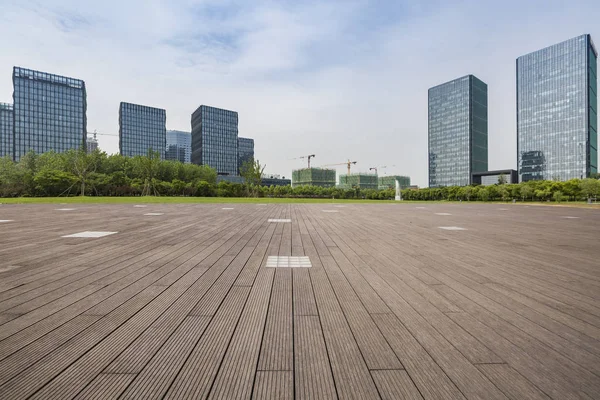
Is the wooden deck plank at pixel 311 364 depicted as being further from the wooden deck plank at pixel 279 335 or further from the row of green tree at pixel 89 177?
the row of green tree at pixel 89 177

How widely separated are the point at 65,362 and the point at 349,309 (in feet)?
5.28

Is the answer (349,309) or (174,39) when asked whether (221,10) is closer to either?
(174,39)

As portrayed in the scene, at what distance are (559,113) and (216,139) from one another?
139m

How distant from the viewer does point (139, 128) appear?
441 ft

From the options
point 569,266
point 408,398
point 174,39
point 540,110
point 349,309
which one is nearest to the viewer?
point 408,398

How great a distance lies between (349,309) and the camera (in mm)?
2057

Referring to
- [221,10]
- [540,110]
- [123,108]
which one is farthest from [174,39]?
[540,110]

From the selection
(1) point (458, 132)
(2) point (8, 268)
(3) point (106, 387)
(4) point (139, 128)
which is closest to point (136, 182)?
(2) point (8, 268)

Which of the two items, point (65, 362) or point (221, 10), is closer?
point (65, 362)

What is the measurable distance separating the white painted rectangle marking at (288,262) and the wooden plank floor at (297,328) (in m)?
0.12

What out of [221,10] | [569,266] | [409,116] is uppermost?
[409,116]

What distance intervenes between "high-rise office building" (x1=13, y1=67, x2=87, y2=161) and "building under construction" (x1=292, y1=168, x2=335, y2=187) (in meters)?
A: 91.8

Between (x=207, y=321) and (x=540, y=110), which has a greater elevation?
(x=540, y=110)

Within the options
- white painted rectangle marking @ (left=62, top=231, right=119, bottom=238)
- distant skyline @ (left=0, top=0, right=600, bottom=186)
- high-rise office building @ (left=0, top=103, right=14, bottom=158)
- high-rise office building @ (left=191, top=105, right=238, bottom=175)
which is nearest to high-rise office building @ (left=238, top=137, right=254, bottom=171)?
high-rise office building @ (left=191, top=105, right=238, bottom=175)
